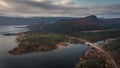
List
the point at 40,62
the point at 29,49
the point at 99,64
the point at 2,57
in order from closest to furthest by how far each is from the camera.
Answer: the point at 99,64
the point at 40,62
the point at 2,57
the point at 29,49

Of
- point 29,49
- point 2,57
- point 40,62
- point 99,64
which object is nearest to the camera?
point 99,64

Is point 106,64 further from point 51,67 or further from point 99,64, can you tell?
point 51,67

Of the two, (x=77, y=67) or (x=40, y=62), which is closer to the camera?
(x=77, y=67)

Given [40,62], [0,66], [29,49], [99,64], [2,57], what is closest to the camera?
[99,64]

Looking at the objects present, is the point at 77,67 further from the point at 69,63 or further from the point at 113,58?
the point at 113,58

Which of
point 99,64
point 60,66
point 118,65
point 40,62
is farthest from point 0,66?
point 118,65

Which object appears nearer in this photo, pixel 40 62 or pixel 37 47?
pixel 40 62

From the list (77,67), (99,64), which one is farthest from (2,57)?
(99,64)

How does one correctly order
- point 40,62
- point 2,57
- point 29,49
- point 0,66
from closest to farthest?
1. point 0,66
2. point 40,62
3. point 2,57
4. point 29,49
